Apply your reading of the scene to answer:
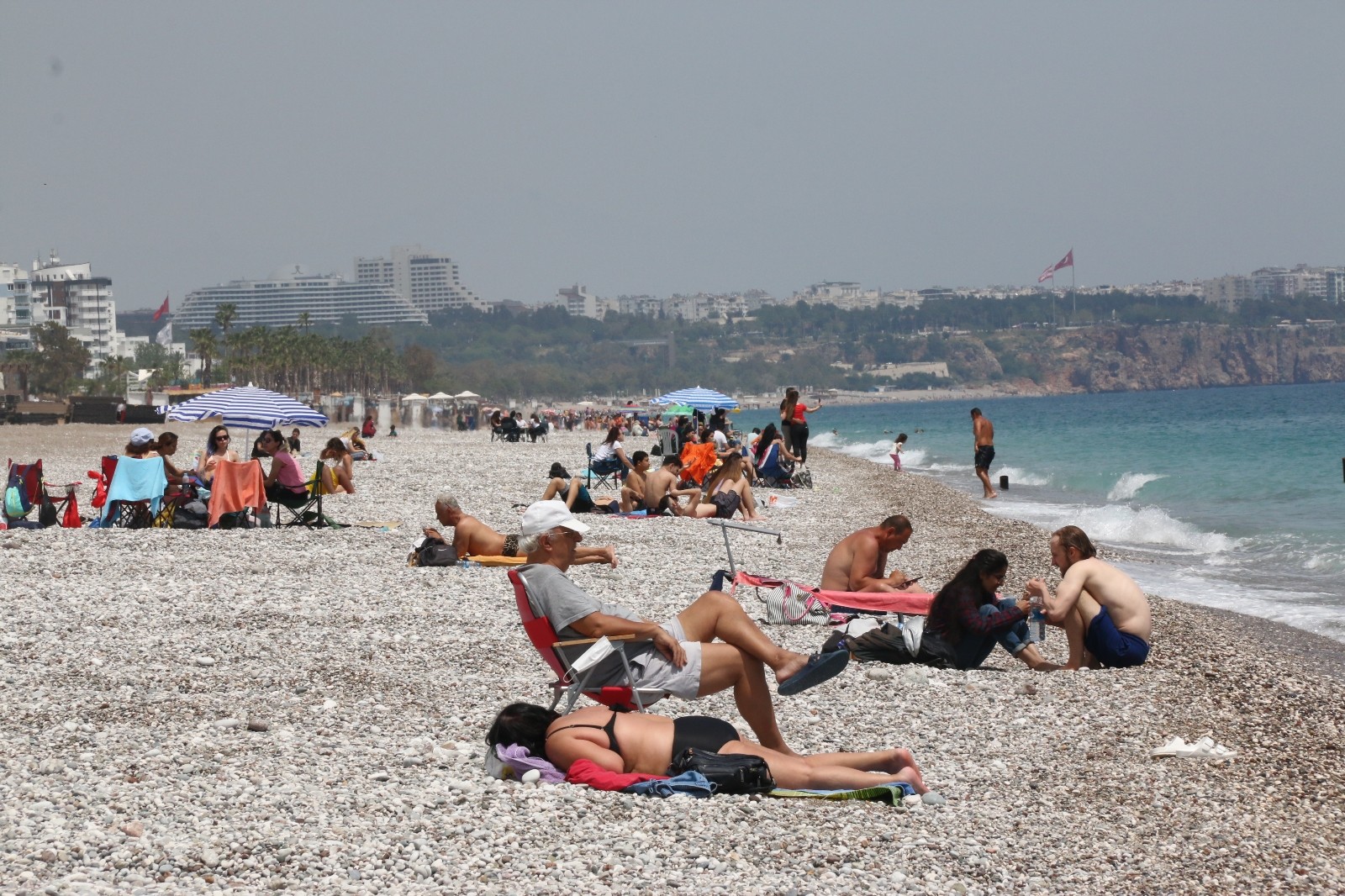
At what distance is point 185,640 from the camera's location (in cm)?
730

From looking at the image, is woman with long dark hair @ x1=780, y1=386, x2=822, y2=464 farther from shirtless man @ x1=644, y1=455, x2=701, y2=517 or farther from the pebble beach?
the pebble beach

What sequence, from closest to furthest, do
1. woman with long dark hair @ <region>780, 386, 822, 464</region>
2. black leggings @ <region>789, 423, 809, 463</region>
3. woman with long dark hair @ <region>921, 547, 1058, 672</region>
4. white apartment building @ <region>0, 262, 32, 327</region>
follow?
woman with long dark hair @ <region>921, 547, 1058, 672</region>
woman with long dark hair @ <region>780, 386, 822, 464</region>
black leggings @ <region>789, 423, 809, 463</region>
white apartment building @ <region>0, 262, 32, 327</region>

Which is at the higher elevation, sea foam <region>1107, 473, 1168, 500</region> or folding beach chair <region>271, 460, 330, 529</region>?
folding beach chair <region>271, 460, 330, 529</region>

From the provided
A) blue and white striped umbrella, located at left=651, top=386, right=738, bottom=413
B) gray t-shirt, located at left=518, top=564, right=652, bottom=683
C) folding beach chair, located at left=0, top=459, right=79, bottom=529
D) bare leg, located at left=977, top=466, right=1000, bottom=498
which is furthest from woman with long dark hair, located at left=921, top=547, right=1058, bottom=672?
blue and white striped umbrella, located at left=651, top=386, right=738, bottom=413

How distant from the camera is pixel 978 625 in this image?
23.6 ft

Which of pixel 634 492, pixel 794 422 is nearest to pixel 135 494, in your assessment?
pixel 634 492

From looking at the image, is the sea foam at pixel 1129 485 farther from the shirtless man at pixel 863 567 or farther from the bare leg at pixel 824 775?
the bare leg at pixel 824 775

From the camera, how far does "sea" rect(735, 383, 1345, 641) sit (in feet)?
40.4

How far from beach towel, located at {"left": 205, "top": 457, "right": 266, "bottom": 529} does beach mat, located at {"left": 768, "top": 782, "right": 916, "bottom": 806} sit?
8.62 m

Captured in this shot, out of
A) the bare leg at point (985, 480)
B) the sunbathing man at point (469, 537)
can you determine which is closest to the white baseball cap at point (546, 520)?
the sunbathing man at point (469, 537)

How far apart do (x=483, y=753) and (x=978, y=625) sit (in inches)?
117

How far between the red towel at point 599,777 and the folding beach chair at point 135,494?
8820 mm

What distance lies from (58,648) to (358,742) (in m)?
2.52

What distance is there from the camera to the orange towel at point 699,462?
17953mm
